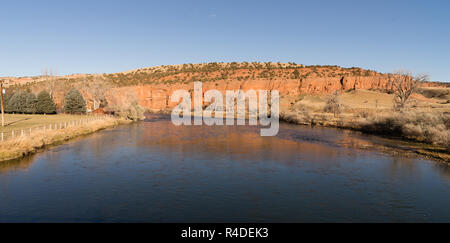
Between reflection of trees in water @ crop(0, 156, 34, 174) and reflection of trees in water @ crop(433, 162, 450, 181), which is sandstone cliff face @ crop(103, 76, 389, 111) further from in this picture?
reflection of trees in water @ crop(0, 156, 34, 174)

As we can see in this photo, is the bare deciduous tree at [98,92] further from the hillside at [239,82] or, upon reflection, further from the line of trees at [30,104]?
the line of trees at [30,104]

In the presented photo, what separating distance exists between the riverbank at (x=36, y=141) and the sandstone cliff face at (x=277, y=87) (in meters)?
57.7

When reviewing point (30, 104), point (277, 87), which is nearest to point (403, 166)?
point (30, 104)

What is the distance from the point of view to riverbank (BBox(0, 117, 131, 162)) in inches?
692

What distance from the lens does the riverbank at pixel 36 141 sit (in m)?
17.6

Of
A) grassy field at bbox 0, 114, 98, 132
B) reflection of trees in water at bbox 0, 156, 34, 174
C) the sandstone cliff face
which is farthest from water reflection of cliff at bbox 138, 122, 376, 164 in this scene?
the sandstone cliff face

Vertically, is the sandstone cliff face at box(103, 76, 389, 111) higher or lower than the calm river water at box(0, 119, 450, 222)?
higher

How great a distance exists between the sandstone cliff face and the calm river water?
2610 inches

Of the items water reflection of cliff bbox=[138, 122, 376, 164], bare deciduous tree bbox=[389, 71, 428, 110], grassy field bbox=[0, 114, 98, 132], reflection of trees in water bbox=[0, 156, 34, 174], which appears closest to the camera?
reflection of trees in water bbox=[0, 156, 34, 174]

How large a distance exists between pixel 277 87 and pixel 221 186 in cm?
8208

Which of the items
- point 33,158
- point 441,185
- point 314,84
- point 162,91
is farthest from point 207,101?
point 441,185

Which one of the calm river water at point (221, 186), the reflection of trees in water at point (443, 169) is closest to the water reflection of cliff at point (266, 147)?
the calm river water at point (221, 186)

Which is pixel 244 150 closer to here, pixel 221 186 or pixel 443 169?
pixel 221 186
